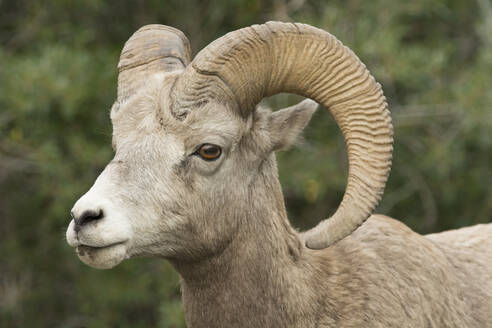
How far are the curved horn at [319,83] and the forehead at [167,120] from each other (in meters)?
0.07

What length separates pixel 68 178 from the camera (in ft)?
34.5

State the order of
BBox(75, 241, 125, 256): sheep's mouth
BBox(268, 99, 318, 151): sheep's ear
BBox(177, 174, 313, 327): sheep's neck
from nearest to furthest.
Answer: BBox(75, 241, 125, 256): sheep's mouth, BBox(177, 174, 313, 327): sheep's neck, BBox(268, 99, 318, 151): sheep's ear

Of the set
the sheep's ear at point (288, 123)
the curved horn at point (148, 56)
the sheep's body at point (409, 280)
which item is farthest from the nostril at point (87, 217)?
the sheep's body at point (409, 280)

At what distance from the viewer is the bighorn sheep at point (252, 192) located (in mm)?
4645

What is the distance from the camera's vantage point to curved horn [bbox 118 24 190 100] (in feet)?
17.3

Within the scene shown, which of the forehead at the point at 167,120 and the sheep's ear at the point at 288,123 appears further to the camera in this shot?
the sheep's ear at the point at 288,123

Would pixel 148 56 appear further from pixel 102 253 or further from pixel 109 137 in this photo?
pixel 109 137

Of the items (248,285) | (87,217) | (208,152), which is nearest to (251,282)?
(248,285)

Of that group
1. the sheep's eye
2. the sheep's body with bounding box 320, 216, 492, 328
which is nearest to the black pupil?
the sheep's eye

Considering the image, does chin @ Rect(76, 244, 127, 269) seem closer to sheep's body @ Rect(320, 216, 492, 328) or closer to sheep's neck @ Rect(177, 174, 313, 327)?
sheep's neck @ Rect(177, 174, 313, 327)

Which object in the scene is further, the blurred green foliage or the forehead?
the blurred green foliage

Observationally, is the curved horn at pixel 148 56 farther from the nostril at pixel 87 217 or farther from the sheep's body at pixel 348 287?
the sheep's body at pixel 348 287

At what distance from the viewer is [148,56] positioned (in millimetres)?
5383

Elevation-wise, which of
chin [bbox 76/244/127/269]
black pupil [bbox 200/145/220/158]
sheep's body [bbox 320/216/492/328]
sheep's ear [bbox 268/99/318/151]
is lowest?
sheep's body [bbox 320/216/492/328]
